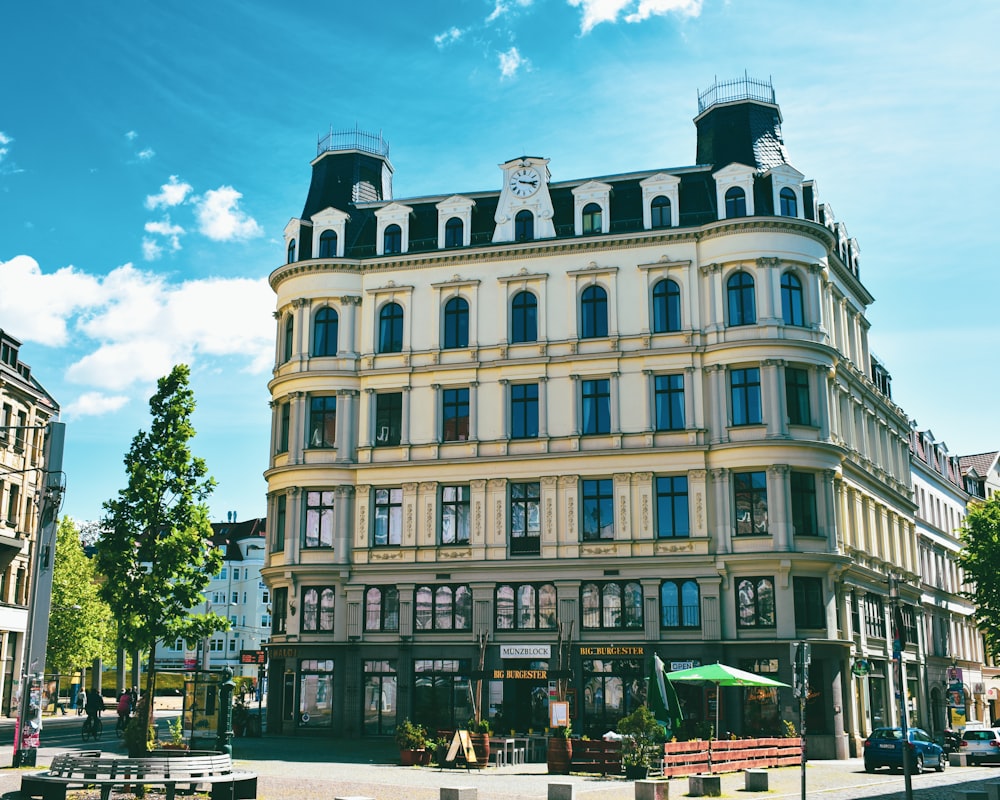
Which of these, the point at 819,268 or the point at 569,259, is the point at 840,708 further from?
the point at 569,259

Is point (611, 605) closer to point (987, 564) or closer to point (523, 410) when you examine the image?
point (523, 410)

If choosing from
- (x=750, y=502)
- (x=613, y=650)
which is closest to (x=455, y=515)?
(x=613, y=650)

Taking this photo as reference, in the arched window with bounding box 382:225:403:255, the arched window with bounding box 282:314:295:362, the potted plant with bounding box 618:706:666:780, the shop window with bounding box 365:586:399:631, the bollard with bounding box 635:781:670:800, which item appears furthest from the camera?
the arched window with bounding box 382:225:403:255

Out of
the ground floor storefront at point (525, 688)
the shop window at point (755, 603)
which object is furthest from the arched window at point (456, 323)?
the shop window at point (755, 603)

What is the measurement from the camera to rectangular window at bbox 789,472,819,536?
139ft

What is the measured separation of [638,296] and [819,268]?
7.15 m

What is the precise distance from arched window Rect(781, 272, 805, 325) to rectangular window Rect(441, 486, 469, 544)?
1421 cm

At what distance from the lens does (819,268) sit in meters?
45.3

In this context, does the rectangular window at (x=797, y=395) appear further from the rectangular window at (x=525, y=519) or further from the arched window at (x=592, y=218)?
Answer: the rectangular window at (x=525, y=519)

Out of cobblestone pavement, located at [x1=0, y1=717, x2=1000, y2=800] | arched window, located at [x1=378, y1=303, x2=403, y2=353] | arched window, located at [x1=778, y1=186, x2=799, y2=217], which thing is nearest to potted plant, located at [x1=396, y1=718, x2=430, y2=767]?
cobblestone pavement, located at [x1=0, y1=717, x2=1000, y2=800]

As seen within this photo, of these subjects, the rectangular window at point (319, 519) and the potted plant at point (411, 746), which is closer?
the potted plant at point (411, 746)

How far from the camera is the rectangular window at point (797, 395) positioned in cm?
4353

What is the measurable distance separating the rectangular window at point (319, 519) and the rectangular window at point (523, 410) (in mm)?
8091

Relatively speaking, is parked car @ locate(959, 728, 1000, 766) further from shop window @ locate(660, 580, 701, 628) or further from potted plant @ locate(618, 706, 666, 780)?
potted plant @ locate(618, 706, 666, 780)
